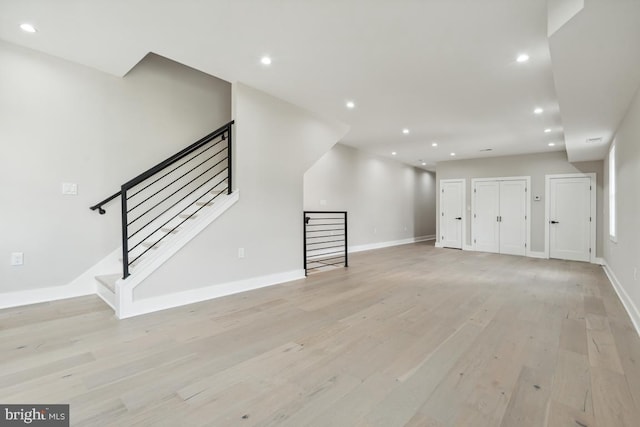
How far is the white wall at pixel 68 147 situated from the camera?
10.1ft

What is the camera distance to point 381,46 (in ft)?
9.48

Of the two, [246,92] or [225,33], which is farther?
[246,92]

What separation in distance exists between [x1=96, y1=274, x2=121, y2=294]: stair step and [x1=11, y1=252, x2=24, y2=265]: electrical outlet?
705mm

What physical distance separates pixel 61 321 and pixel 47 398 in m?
1.43

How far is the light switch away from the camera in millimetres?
3379

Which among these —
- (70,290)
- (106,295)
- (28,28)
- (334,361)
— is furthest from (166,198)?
(334,361)

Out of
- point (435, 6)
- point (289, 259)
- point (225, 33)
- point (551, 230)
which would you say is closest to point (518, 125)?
point (551, 230)

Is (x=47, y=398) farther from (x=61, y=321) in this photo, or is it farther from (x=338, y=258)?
(x=338, y=258)

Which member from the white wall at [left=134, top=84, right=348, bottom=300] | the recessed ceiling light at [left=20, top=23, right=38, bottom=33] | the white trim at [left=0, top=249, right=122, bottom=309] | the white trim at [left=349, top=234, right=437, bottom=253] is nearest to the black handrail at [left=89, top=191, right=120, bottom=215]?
the white trim at [left=0, top=249, right=122, bottom=309]

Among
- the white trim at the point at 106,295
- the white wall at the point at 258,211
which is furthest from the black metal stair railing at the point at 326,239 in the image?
the white trim at the point at 106,295

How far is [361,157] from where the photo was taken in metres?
7.93

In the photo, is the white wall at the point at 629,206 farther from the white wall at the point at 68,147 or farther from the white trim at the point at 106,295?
the white wall at the point at 68,147

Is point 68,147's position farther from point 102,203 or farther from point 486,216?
point 486,216

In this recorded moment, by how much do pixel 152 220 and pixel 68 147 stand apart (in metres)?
1.22
